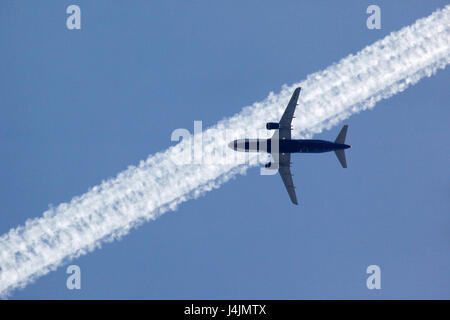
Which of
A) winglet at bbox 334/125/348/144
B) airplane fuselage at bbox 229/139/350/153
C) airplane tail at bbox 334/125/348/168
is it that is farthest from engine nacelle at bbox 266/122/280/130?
winglet at bbox 334/125/348/144

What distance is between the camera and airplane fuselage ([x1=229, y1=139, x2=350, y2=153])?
79.8m

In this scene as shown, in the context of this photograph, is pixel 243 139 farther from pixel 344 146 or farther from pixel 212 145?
pixel 344 146

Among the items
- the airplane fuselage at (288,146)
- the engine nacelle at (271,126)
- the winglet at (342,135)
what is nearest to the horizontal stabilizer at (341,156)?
the airplane fuselage at (288,146)

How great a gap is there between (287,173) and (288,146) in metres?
5.35

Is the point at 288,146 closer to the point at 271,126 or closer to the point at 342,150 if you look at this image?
the point at 271,126

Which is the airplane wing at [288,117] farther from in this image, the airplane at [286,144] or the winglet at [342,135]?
the winglet at [342,135]

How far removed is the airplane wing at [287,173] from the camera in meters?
84.7

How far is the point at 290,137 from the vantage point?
3248 inches

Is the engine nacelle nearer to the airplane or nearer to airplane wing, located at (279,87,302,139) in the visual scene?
the airplane

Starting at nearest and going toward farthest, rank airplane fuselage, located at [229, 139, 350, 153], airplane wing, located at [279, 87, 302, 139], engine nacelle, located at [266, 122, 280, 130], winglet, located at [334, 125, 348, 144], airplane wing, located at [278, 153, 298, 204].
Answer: airplane fuselage, located at [229, 139, 350, 153] → winglet, located at [334, 125, 348, 144] → airplane wing, located at [279, 87, 302, 139] → engine nacelle, located at [266, 122, 280, 130] → airplane wing, located at [278, 153, 298, 204]

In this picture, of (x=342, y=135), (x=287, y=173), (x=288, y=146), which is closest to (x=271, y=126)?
(x=288, y=146)
